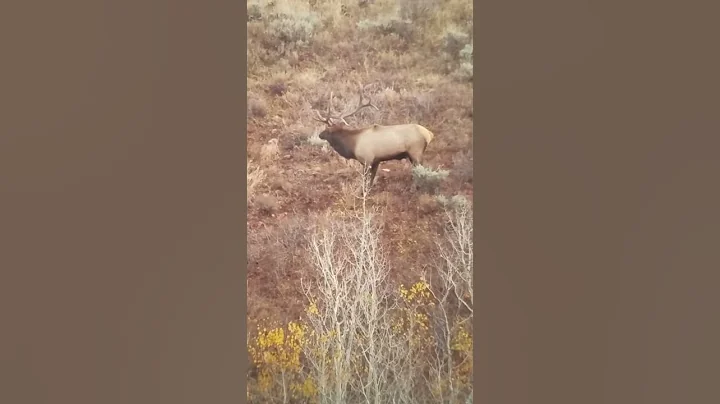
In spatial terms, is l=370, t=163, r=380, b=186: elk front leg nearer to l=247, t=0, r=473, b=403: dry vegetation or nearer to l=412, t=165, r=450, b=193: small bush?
l=247, t=0, r=473, b=403: dry vegetation

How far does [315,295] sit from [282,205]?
0.33 m

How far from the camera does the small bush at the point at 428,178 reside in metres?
2.31

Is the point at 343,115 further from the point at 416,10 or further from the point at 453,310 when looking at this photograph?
the point at 453,310

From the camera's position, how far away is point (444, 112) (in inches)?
91.4

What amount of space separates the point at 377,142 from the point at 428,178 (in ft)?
0.70

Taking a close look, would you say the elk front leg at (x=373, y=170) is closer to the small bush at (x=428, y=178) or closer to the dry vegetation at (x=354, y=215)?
the dry vegetation at (x=354, y=215)

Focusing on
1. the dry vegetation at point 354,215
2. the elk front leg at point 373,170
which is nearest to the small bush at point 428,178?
the dry vegetation at point 354,215

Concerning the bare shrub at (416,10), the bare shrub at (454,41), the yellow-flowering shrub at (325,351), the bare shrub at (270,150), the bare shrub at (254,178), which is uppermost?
the bare shrub at (416,10)

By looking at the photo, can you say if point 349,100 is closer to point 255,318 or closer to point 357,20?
point 357,20

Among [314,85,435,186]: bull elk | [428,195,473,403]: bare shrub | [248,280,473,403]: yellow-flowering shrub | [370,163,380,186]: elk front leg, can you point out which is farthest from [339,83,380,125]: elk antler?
[248,280,473,403]: yellow-flowering shrub

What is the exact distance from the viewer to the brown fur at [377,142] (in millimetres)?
2311

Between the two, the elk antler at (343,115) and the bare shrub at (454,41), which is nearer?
the bare shrub at (454,41)

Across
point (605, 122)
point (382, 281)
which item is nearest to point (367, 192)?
point (382, 281)

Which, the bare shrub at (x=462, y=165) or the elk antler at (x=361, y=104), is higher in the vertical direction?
the elk antler at (x=361, y=104)
